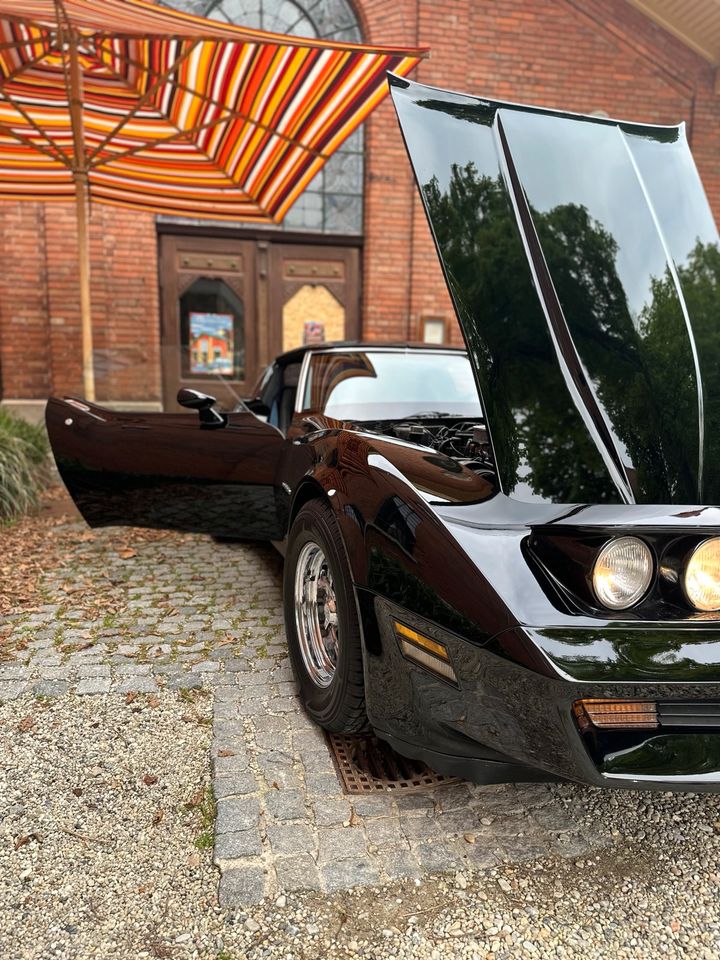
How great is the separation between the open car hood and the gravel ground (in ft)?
3.11

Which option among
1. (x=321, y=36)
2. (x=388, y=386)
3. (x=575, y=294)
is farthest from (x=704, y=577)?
(x=321, y=36)

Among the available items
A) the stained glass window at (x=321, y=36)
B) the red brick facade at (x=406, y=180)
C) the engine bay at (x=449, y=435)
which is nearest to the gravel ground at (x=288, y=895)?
the engine bay at (x=449, y=435)

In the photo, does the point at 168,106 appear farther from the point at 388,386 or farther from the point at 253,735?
the point at 253,735

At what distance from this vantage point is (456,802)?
6.49 ft

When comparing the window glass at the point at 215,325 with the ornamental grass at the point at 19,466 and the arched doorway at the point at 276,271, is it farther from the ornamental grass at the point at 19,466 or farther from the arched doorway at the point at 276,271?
the ornamental grass at the point at 19,466

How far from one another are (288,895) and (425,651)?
0.66m

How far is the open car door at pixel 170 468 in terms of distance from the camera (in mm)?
3357

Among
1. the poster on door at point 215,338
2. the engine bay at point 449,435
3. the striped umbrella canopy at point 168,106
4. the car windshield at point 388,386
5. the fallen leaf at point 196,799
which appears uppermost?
the striped umbrella canopy at point 168,106

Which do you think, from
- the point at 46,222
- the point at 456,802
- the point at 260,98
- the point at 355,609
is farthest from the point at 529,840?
the point at 46,222

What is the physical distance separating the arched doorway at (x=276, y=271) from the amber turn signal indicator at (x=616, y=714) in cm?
741

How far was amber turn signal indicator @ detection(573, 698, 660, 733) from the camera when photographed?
4.65ft

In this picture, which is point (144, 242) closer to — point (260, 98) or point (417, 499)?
point (260, 98)

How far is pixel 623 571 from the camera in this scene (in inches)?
59.6

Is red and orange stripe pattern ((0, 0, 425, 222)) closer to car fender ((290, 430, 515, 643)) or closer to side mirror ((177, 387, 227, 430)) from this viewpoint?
side mirror ((177, 387, 227, 430))
